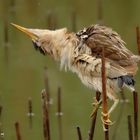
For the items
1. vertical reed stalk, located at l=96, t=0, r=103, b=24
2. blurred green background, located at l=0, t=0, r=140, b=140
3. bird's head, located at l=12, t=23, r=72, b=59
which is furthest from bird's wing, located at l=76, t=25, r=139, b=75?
vertical reed stalk, located at l=96, t=0, r=103, b=24

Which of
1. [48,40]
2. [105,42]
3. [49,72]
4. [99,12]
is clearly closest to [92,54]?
[105,42]

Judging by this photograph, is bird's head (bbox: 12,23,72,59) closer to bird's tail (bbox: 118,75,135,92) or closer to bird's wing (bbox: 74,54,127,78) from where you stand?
bird's wing (bbox: 74,54,127,78)

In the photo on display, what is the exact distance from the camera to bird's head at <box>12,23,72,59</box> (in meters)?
5.31

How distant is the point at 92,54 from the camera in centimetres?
532

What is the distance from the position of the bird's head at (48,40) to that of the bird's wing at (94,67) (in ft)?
0.42

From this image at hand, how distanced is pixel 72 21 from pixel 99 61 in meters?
4.89

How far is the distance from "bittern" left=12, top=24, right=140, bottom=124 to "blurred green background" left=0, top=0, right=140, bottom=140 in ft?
5.52

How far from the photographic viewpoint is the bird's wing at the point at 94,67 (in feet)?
17.0

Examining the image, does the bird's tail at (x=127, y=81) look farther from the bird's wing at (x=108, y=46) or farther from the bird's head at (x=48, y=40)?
the bird's head at (x=48, y=40)

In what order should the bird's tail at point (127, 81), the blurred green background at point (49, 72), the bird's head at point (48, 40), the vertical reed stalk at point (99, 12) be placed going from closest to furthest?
1. the bird's tail at point (127, 81)
2. the bird's head at point (48, 40)
3. the blurred green background at point (49, 72)
4. the vertical reed stalk at point (99, 12)

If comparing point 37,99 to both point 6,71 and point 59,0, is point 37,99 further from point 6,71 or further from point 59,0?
point 59,0

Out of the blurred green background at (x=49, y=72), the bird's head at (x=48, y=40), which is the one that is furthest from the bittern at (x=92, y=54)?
the blurred green background at (x=49, y=72)

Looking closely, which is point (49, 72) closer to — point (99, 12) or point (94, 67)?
point (99, 12)


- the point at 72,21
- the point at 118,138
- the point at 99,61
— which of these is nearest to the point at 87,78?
the point at 99,61
